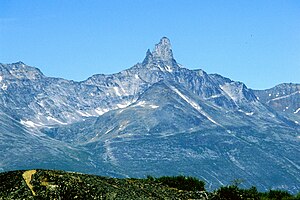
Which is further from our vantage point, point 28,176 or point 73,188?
point 28,176

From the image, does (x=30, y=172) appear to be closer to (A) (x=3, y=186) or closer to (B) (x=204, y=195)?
(A) (x=3, y=186)

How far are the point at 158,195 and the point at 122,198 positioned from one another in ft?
7.75

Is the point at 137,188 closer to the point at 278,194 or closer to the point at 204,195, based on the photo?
the point at 204,195

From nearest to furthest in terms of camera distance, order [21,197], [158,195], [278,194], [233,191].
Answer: [21,197]
[158,195]
[233,191]
[278,194]

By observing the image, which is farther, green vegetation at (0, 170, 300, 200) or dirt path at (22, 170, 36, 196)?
dirt path at (22, 170, 36, 196)

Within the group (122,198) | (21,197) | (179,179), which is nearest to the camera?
(21,197)

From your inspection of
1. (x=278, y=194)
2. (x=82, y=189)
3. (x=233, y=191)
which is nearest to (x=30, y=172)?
(x=82, y=189)

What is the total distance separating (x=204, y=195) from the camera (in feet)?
76.5

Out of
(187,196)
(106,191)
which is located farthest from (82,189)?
(187,196)

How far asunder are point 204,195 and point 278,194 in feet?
66.5

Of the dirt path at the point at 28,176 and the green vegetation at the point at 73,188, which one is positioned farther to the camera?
the dirt path at the point at 28,176

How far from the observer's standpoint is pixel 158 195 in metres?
21.7

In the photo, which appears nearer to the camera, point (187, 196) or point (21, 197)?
point (21, 197)

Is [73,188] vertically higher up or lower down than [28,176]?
lower down
